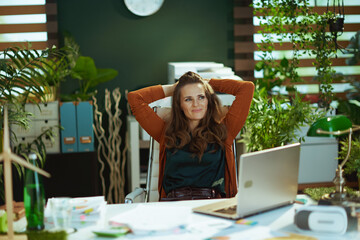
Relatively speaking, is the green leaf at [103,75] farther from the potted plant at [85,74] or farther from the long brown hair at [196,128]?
the long brown hair at [196,128]

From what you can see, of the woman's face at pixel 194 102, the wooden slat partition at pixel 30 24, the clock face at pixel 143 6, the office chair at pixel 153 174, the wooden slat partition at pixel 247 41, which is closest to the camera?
the woman's face at pixel 194 102

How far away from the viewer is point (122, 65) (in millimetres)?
4391

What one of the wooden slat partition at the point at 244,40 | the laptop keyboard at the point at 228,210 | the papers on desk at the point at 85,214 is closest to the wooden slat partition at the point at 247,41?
the wooden slat partition at the point at 244,40

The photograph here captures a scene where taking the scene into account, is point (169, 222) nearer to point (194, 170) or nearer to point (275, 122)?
point (194, 170)

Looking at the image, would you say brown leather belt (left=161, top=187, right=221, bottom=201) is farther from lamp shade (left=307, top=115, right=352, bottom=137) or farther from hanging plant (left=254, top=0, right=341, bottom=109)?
hanging plant (left=254, top=0, right=341, bottom=109)

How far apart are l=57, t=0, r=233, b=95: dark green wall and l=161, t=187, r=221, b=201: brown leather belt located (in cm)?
210

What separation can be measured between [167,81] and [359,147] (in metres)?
2.23

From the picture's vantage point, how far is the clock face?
427cm

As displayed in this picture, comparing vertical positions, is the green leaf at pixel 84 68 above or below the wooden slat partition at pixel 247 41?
below

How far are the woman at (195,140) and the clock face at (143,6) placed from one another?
1794mm

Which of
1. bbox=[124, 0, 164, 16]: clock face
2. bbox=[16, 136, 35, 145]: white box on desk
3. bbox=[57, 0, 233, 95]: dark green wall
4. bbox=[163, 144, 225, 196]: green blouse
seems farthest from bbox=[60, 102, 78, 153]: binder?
bbox=[163, 144, 225, 196]: green blouse

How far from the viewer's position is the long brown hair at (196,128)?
2.52m

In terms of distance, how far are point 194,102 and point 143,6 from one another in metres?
2.01

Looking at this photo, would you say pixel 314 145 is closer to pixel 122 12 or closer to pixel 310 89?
pixel 310 89
